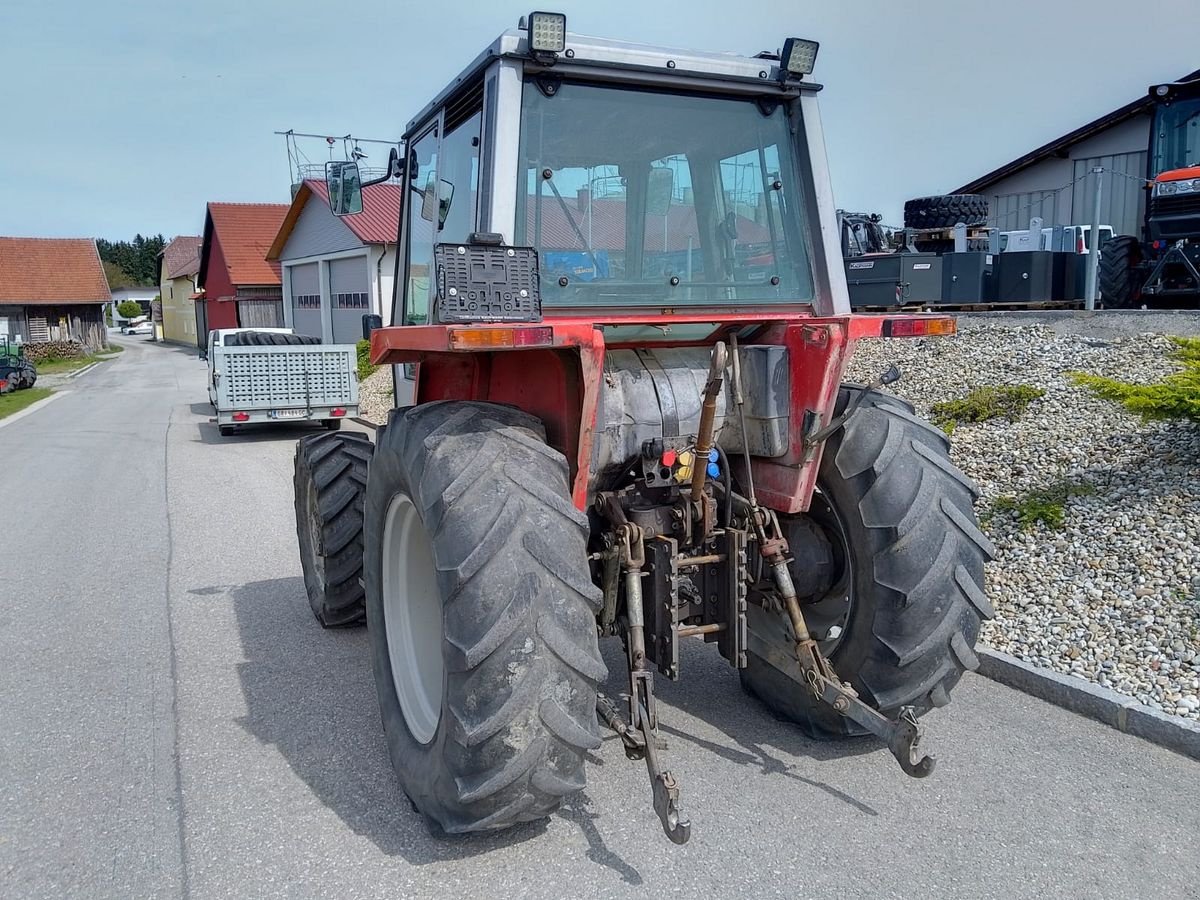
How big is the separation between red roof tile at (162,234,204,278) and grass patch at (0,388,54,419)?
37678 mm

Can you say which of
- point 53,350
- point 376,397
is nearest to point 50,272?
point 53,350

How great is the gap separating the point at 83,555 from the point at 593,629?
652cm

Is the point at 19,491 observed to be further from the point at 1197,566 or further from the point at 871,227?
the point at 871,227

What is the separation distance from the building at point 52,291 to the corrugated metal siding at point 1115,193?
4821 centimetres

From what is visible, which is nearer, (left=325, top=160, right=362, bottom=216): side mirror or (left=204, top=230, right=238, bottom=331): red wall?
(left=325, top=160, right=362, bottom=216): side mirror

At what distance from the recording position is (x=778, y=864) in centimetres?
329

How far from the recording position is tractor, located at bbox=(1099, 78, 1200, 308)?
40.2 feet

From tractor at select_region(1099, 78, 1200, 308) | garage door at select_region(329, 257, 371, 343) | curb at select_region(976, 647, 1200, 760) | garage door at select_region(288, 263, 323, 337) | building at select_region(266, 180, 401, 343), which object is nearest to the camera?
curb at select_region(976, 647, 1200, 760)

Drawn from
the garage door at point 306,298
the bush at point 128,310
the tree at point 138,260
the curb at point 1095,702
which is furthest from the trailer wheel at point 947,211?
the tree at point 138,260

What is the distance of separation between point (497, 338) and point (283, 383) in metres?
14.0

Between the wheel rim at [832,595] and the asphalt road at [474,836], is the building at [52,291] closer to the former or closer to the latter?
the asphalt road at [474,836]

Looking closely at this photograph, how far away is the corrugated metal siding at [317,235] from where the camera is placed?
30688mm

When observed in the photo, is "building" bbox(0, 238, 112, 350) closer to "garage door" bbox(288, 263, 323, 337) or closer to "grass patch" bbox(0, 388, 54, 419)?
"garage door" bbox(288, 263, 323, 337)

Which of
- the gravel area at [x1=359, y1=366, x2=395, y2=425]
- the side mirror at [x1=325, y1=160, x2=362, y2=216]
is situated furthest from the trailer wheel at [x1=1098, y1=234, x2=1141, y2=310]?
the side mirror at [x1=325, y1=160, x2=362, y2=216]
